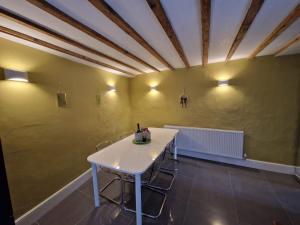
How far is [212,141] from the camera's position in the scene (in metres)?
2.83

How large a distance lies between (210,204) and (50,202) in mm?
2276

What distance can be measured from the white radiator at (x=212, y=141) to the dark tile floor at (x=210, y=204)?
465 millimetres

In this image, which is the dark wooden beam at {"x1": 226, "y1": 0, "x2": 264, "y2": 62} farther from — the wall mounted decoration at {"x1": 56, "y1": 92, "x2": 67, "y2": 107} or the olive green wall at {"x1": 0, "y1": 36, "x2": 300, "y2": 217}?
the wall mounted decoration at {"x1": 56, "y1": 92, "x2": 67, "y2": 107}

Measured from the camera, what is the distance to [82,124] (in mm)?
2357

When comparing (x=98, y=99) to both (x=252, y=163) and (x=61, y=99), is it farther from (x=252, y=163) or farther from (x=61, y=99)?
(x=252, y=163)

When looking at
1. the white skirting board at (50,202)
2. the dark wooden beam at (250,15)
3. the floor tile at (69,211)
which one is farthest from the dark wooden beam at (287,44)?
the white skirting board at (50,202)

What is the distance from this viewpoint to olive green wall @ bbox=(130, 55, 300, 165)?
2330 mm

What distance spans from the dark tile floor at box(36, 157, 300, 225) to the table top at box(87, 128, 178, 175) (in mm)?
780

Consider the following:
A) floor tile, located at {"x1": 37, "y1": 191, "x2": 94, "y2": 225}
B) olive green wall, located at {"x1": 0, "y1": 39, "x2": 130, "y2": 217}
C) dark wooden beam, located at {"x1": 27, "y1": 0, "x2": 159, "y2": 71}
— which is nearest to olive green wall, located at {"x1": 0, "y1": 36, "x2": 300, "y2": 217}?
olive green wall, located at {"x1": 0, "y1": 39, "x2": 130, "y2": 217}

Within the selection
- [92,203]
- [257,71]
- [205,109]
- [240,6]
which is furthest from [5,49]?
[257,71]

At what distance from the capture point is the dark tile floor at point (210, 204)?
1.58 meters

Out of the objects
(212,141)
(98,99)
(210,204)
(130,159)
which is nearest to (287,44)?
(212,141)

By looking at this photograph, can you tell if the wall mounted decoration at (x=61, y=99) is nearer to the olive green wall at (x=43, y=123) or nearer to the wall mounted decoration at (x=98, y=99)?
the olive green wall at (x=43, y=123)

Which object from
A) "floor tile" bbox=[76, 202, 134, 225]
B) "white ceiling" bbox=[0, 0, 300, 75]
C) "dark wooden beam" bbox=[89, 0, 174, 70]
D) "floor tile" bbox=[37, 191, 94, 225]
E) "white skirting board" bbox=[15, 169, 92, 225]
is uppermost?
"white ceiling" bbox=[0, 0, 300, 75]
